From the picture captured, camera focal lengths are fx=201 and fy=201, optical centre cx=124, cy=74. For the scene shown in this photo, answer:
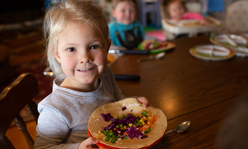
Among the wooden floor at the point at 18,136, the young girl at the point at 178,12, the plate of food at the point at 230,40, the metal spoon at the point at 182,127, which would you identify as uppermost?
the young girl at the point at 178,12

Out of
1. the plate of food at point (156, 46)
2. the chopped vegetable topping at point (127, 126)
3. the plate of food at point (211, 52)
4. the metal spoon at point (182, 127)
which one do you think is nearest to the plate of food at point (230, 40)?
the plate of food at point (211, 52)

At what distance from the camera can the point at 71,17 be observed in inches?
28.6

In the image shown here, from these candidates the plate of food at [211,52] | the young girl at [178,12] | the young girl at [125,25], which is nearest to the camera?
the plate of food at [211,52]

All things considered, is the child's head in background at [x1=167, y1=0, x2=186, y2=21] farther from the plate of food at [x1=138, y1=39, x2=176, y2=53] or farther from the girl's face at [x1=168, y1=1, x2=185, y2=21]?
the plate of food at [x1=138, y1=39, x2=176, y2=53]

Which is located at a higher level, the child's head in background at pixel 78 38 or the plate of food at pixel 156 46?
the child's head in background at pixel 78 38

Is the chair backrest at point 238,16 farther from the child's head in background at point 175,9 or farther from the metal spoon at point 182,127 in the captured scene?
the metal spoon at point 182,127

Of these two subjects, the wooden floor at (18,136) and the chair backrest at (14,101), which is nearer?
the chair backrest at (14,101)

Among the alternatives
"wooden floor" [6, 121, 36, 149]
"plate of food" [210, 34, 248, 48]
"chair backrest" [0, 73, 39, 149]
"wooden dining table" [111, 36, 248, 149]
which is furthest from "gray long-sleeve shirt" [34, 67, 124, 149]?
"wooden floor" [6, 121, 36, 149]

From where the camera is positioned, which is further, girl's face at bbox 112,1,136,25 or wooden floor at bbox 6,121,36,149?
girl's face at bbox 112,1,136,25

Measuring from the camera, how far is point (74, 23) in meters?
0.71

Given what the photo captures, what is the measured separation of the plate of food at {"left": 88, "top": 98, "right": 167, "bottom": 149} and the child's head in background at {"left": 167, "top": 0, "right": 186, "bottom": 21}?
9.32 feet

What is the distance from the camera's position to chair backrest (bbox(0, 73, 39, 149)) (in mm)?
689

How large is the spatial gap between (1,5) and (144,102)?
5079 millimetres

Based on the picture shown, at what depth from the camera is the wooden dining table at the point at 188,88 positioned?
2.49 ft
